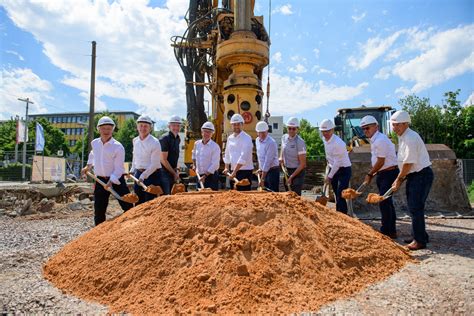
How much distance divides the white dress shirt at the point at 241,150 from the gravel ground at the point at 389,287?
241cm

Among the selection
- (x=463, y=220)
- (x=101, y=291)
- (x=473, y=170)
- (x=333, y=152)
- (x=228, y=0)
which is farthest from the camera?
(x=473, y=170)

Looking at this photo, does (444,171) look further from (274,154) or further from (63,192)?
(63,192)

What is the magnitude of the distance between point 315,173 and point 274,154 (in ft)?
44.8

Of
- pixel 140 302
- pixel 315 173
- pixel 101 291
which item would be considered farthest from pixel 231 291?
pixel 315 173

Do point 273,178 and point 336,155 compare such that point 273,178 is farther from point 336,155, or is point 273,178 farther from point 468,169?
point 468,169

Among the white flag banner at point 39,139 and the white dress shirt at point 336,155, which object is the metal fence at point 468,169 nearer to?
the white dress shirt at point 336,155

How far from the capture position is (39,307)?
9.29 feet

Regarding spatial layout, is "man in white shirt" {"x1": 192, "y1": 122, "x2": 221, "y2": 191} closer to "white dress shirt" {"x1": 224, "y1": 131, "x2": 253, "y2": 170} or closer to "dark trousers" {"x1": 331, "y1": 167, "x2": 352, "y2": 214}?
"white dress shirt" {"x1": 224, "y1": 131, "x2": 253, "y2": 170}

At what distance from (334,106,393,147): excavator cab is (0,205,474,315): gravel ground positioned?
5725mm

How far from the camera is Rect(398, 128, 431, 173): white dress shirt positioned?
445 centimetres

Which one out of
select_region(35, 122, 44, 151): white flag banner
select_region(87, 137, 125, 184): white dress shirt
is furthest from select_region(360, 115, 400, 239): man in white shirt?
select_region(35, 122, 44, 151): white flag banner

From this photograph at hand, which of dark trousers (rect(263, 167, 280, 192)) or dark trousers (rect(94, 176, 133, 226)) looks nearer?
dark trousers (rect(94, 176, 133, 226))

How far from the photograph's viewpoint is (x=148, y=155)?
5.31m

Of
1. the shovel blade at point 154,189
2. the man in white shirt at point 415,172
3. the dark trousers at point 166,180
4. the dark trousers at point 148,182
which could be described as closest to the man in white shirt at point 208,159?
the dark trousers at point 166,180
